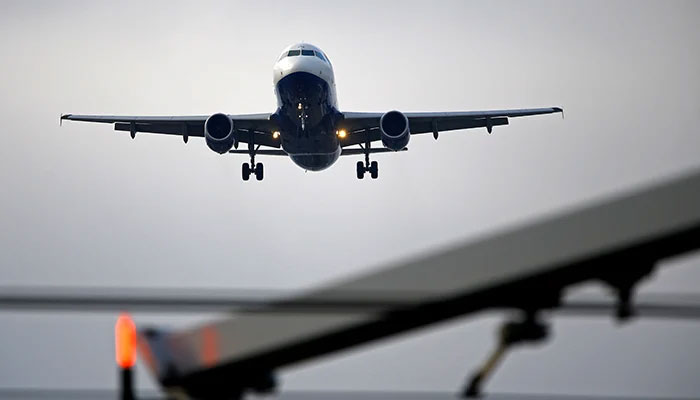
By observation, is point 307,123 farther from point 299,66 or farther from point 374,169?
point 374,169

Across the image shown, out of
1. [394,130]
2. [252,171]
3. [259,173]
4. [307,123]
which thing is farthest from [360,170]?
[307,123]

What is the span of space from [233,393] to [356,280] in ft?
1.51

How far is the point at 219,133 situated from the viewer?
33344mm

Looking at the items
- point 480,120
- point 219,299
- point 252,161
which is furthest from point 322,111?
point 219,299

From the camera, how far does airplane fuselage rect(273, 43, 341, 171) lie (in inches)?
1254

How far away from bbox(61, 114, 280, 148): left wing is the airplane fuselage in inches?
56.5

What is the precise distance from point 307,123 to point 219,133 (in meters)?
2.75

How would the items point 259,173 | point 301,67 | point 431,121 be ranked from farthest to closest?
point 259,173 < point 431,121 < point 301,67

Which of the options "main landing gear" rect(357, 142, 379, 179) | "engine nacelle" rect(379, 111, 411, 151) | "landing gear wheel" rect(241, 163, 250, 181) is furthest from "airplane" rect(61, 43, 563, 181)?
"landing gear wheel" rect(241, 163, 250, 181)

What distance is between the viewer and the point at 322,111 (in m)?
32.4

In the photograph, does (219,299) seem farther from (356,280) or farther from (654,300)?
(654,300)

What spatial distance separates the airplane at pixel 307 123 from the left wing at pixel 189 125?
0.10 feet

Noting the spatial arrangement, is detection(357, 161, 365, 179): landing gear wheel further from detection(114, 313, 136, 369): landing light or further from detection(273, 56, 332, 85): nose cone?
detection(114, 313, 136, 369): landing light

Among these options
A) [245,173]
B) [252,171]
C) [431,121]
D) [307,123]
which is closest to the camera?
[307,123]
